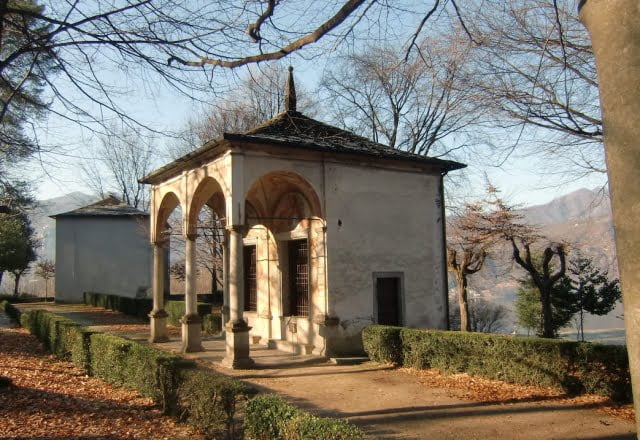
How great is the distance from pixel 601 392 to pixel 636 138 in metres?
8.47

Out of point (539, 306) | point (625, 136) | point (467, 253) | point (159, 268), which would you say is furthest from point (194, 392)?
point (539, 306)

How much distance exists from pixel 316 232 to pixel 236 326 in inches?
137

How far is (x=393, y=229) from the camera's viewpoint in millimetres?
14836

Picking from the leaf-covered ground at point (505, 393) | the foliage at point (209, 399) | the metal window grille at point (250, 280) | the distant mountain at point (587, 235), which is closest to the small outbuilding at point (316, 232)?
the metal window grille at point (250, 280)

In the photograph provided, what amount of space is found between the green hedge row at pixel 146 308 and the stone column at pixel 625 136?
18.7 m

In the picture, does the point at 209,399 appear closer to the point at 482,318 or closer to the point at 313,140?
the point at 313,140

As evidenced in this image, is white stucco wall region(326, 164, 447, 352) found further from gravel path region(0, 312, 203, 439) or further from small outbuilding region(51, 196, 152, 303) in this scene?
small outbuilding region(51, 196, 152, 303)

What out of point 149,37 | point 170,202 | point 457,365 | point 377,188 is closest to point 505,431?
point 457,365

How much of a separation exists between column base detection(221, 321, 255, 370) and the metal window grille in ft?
Result: 15.7

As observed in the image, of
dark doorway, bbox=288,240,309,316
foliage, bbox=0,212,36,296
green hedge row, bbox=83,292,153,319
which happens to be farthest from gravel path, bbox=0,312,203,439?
foliage, bbox=0,212,36,296

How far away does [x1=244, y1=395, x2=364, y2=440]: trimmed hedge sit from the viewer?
16.4 feet

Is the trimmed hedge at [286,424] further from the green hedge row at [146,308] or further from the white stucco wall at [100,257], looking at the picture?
the white stucco wall at [100,257]

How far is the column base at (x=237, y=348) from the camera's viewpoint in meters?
12.3

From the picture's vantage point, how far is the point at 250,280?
57.8ft
